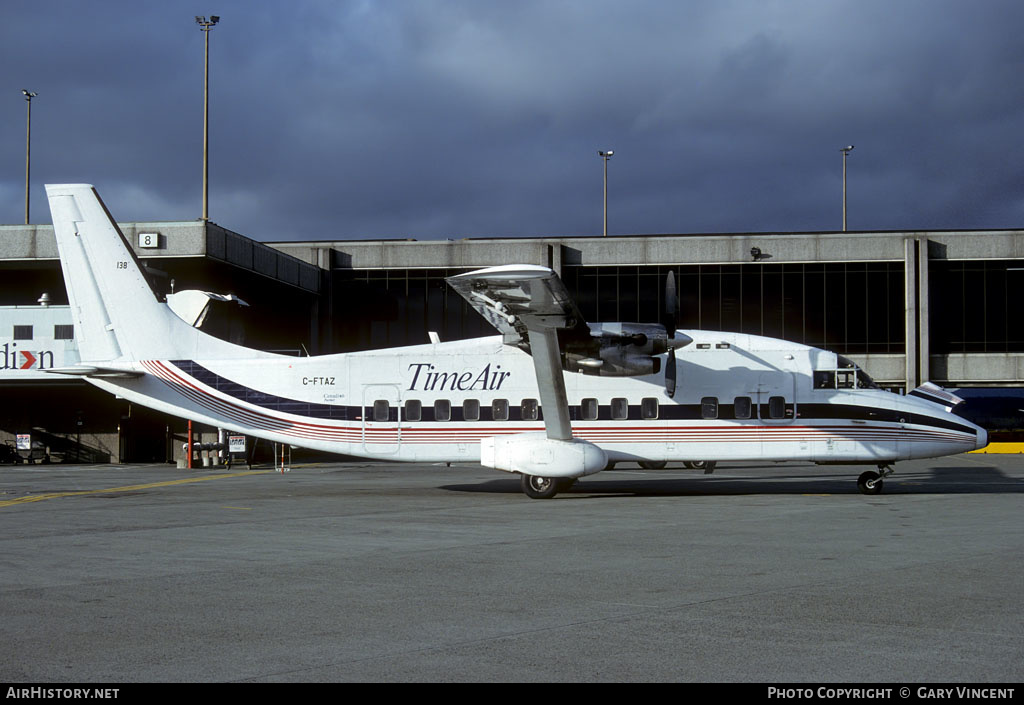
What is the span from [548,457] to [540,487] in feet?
3.47

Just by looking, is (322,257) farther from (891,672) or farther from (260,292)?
(891,672)

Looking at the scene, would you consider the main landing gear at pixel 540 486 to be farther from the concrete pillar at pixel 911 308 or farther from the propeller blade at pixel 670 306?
the concrete pillar at pixel 911 308

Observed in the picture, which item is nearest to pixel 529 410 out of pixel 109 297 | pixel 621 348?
pixel 621 348

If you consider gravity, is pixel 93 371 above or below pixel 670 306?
below

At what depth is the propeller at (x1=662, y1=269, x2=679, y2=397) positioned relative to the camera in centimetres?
2116

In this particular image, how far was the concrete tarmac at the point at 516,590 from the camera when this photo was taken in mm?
7328

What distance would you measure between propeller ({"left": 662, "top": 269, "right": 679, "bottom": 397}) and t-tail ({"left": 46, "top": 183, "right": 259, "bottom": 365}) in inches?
453

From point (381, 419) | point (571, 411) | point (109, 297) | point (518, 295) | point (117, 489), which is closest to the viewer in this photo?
point (518, 295)

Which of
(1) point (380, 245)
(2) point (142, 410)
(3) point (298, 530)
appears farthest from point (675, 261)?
(3) point (298, 530)

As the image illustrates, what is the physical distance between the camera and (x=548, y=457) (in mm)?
21766

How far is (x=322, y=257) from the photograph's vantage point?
5281 centimetres

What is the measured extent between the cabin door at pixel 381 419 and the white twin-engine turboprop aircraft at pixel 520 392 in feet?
0.12

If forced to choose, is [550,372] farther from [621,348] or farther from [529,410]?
[529,410]

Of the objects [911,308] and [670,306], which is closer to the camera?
[670,306]
